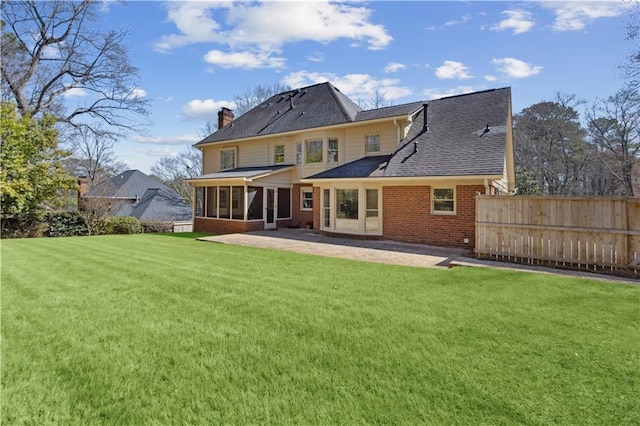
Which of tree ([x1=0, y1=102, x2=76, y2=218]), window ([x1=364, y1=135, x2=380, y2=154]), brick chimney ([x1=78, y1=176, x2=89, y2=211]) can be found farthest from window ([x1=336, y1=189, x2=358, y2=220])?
brick chimney ([x1=78, y1=176, x2=89, y2=211])

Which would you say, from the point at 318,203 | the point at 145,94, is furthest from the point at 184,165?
the point at 318,203

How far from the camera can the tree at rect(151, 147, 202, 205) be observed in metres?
39.9

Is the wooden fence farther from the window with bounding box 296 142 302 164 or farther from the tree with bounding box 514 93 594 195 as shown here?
the tree with bounding box 514 93 594 195

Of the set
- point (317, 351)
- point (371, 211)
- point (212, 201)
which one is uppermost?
point (212, 201)

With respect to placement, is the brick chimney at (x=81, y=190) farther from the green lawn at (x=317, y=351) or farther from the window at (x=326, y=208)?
the green lawn at (x=317, y=351)

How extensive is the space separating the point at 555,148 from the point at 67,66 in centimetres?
4056

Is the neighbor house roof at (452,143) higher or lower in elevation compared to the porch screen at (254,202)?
higher

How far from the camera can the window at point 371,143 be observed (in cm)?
1675

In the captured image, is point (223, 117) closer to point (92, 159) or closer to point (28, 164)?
point (28, 164)

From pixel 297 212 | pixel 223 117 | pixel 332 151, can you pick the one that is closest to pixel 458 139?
pixel 332 151

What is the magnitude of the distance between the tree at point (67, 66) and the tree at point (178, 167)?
1437 cm

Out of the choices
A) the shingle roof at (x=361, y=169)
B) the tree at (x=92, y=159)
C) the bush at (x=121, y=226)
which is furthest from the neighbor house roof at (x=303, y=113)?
the tree at (x=92, y=159)

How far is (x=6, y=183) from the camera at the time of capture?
1489 cm

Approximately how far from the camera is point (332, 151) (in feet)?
59.2
